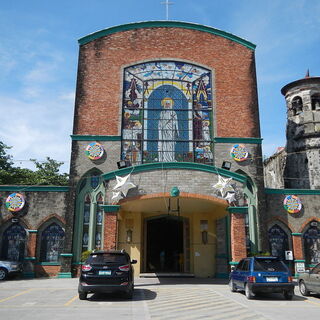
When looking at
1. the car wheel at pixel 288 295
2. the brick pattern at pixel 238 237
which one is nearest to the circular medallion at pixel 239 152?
the brick pattern at pixel 238 237

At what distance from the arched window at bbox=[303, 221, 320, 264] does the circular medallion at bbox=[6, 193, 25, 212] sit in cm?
1606

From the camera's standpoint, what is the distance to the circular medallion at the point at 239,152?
68.4 ft

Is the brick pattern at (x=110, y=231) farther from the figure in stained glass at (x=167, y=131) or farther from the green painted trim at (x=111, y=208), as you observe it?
the figure in stained glass at (x=167, y=131)

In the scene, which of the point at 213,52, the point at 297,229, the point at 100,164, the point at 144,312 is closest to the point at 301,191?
the point at 297,229

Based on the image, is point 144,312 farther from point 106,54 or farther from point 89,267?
point 106,54

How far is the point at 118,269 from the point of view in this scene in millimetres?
11359

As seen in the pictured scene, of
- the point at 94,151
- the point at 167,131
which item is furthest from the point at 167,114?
the point at 94,151

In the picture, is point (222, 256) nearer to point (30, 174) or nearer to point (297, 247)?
point (297, 247)

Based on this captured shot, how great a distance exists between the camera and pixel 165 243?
21891 mm

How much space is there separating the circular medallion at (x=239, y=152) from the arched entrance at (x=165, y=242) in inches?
183

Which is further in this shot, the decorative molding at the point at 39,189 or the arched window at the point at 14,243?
the decorative molding at the point at 39,189

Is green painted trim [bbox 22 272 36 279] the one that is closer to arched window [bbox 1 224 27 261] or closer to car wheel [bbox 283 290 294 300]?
arched window [bbox 1 224 27 261]

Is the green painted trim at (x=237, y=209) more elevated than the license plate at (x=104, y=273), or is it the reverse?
the green painted trim at (x=237, y=209)

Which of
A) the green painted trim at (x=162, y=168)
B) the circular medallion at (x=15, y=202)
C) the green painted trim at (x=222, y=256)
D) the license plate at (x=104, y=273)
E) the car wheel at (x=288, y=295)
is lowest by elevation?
the car wheel at (x=288, y=295)
